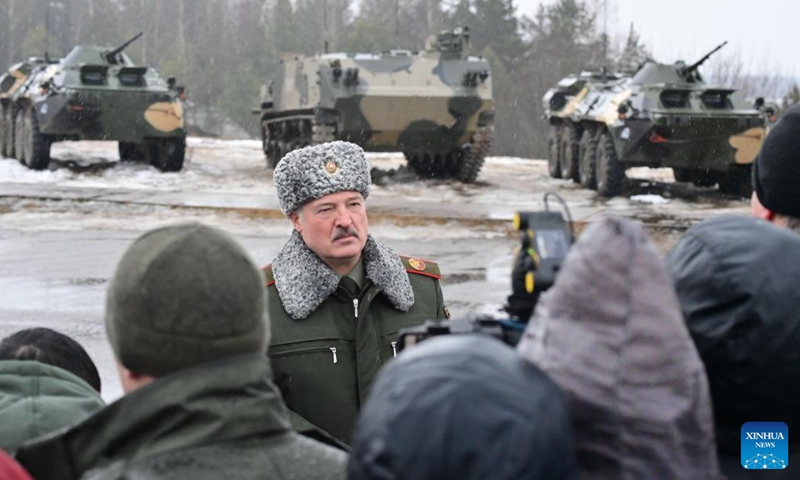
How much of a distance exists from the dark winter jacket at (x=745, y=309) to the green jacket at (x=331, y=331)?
1482 mm

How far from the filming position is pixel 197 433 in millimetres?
1898

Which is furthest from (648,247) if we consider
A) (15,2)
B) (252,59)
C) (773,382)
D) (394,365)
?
(15,2)

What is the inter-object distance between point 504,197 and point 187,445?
58.3 ft

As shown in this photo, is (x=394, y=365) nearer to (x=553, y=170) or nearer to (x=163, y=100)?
(x=163, y=100)

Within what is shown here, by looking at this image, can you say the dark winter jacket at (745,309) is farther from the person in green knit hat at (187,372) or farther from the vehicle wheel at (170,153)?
the vehicle wheel at (170,153)

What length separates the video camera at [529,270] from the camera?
5.85ft

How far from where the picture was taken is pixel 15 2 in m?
59.2

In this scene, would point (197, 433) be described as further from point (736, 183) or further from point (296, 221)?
point (736, 183)

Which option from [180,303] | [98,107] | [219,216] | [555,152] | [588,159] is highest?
[180,303]

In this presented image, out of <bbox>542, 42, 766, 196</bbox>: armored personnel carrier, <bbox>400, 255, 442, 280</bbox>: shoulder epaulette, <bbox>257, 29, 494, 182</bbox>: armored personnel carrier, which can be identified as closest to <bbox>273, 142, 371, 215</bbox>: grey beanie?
<bbox>400, 255, 442, 280</bbox>: shoulder epaulette

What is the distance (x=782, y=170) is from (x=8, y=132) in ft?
76.0

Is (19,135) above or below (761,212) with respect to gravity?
below

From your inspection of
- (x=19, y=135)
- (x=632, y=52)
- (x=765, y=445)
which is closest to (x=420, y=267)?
(x=765, y=445)

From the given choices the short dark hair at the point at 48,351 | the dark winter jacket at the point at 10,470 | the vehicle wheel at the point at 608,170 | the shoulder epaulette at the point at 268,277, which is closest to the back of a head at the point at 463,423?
the dark winter jacket at the point at 10,470
